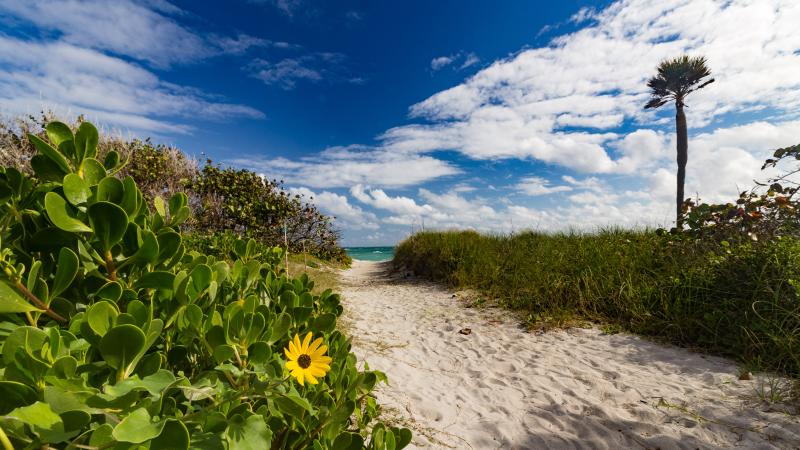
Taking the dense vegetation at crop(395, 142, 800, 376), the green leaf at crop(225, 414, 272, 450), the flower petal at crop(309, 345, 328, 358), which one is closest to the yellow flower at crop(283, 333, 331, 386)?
the flower petal at crop(309, 345, 328, 358)

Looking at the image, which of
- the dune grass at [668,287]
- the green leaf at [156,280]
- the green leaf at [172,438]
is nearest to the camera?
the green leaf at [172,438]

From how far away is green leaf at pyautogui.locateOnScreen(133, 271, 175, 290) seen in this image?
0.96 meters

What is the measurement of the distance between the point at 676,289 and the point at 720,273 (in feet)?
1.72

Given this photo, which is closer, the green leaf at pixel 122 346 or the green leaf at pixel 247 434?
the green leaf at pixel 122 346

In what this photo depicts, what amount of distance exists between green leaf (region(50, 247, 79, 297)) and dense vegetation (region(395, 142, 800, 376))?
5.08 meters

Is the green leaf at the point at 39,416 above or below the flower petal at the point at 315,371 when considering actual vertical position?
above

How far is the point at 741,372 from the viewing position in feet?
11.7

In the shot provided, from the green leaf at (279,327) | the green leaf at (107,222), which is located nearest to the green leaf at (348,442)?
the green leaf at (279,327)

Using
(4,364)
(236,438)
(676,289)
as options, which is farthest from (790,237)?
(4,364)

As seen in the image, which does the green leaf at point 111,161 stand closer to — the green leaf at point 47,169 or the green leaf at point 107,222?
the green leaf at point 47,169

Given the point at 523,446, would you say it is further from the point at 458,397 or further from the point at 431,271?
the point at 431,271

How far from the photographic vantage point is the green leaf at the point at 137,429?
0.55 metres

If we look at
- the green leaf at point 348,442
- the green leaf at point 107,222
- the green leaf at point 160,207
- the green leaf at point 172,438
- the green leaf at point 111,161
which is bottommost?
the green leaf at point 348,442

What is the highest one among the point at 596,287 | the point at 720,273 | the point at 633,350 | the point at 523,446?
the point at 720,273
